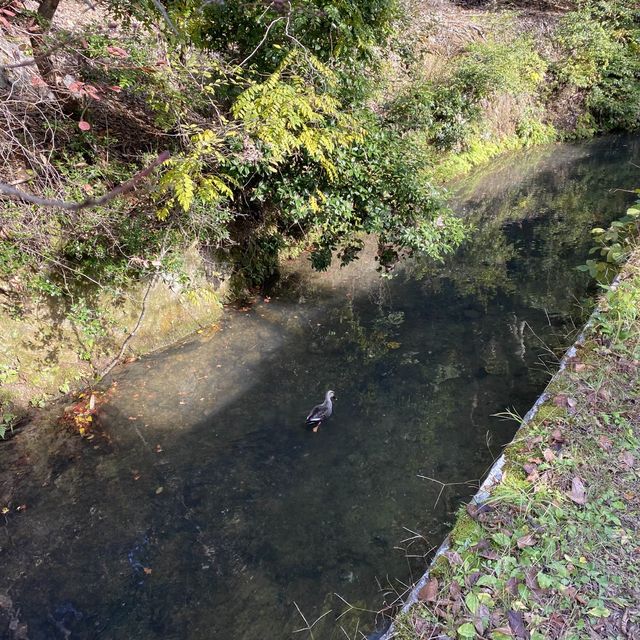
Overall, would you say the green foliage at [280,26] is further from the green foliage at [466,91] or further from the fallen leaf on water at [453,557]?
the green foliage at [466,91]

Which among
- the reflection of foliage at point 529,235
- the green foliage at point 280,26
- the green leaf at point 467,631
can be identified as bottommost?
the reflection of foliage at point 529,235

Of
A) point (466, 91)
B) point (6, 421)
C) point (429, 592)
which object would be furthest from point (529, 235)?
point (6, 421)

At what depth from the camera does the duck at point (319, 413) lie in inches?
205

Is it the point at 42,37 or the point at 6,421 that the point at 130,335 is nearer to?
the point at 6,421

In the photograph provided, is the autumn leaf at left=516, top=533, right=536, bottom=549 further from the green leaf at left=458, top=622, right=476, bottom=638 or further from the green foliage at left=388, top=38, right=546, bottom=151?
the green foliage at left=388, top=38, right=546, bottom=151

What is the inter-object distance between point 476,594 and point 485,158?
592 inches

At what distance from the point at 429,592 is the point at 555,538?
2.92 ft

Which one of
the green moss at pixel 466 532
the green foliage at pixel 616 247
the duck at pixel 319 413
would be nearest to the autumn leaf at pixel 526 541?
the green moss at pixel 466 532

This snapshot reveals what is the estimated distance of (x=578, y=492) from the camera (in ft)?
10.9

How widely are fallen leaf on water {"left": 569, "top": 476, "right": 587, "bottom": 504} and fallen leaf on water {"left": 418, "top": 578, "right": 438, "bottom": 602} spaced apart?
115cm

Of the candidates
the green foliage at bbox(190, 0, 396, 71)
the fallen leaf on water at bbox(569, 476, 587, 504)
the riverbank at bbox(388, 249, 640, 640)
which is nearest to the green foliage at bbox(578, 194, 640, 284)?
the riverbank at bbox(388, 249, 640, 640)

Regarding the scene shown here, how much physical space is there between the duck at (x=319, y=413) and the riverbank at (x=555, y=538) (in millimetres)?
2074

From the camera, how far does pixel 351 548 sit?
4.09 metres

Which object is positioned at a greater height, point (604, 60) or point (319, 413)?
point (604, 60)
